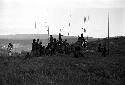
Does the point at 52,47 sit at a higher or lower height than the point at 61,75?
higher

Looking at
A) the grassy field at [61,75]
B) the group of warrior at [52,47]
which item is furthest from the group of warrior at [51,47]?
the grassy field at [61,75]

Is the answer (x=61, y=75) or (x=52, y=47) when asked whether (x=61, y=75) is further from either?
(x=52, y=47)

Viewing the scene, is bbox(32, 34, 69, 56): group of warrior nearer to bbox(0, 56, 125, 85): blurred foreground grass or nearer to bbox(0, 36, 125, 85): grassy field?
bbox(0, 36, 125, 85): grassy field

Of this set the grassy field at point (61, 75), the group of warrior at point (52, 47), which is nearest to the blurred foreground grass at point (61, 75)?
the grassy field at point (61, 75)

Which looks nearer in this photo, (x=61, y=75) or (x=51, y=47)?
(x=61, y=75)

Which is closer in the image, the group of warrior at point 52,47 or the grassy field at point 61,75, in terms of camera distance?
the grassy field at point 61,75

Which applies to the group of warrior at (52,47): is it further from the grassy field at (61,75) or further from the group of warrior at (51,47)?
the grassy field at (61,75)

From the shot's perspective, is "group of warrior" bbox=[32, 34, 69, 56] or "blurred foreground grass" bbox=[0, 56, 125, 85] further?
"group of warrior" bbox=[32, 34, 69, 56]

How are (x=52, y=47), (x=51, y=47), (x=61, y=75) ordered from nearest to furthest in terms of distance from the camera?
(x=61, y=75)
(x=51, y=47)
(x=52, y=47)

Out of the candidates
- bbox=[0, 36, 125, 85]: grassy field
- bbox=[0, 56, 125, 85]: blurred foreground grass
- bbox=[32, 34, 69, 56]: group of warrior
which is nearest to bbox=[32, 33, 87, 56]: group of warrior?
bbox=[32, 34, 69, 56]: group of warrior

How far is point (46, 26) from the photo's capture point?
4959cm

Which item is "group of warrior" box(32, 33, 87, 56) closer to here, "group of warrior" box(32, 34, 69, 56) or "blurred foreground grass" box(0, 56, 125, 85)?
"group of warrior" box(32, 34, 69, 56)

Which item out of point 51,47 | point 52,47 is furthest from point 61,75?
point 52,47

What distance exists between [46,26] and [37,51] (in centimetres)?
659
